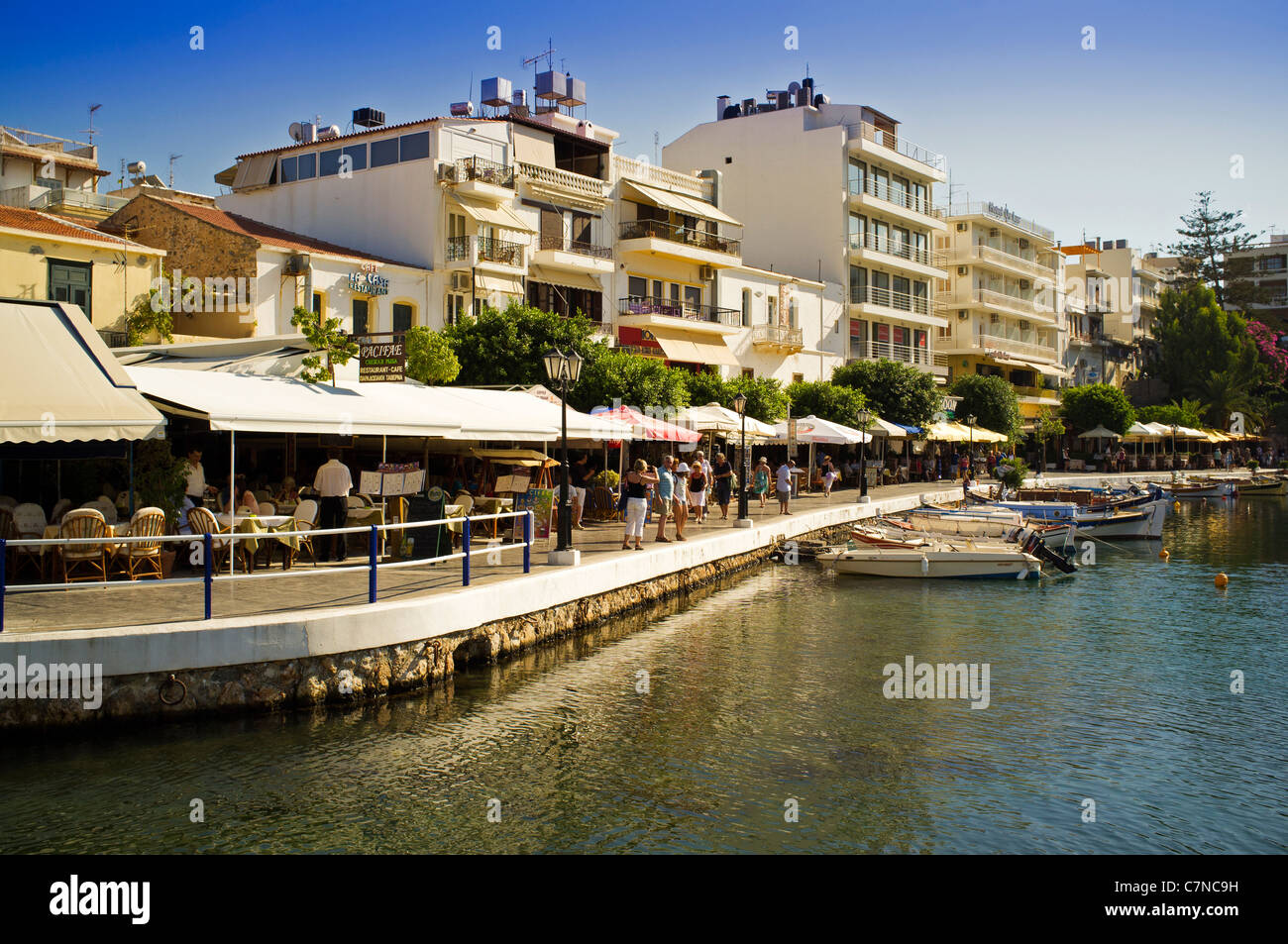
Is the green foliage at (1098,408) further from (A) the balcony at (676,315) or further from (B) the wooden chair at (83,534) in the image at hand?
(B) the wooden chair at (83,534)

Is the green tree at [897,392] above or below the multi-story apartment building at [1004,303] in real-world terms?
below

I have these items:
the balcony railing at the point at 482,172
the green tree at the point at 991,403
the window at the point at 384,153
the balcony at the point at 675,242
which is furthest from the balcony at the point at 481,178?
the green tree at the point at 991,403

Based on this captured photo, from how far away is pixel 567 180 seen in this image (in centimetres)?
3631

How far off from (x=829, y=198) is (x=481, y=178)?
2422 cm

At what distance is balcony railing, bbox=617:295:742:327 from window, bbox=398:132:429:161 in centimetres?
931

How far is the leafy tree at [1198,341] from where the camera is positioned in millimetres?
74688

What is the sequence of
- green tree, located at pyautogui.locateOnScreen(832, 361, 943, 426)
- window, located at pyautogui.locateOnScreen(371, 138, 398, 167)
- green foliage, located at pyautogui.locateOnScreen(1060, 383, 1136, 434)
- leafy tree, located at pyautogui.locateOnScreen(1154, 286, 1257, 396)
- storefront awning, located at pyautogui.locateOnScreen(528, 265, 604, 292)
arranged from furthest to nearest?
1. leafy tree, located at pyautogui.locateOnScreen(1154, 286, 1257, 396)
2. green foliage, located at pyautogui.locateOnScreen(1060, 383, 1136, 434)
3. green tree, located at pyautogui.locateOnScreen(832, 361, 943, 426)
4. storefront awning, located at pyautogui.locateOnScreen(528, 265, 604, 292)
5. window, located at pyautogui.locateOnScreen(371, 138, 398, 167)

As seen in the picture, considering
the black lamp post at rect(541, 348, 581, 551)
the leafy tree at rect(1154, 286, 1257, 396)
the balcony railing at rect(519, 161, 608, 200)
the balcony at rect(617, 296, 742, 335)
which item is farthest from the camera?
the leafy tree at rect(1154, 286, 1257, 396)

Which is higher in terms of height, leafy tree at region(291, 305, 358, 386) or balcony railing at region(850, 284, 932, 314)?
balcony railing at region(850, 284, 932, 314)

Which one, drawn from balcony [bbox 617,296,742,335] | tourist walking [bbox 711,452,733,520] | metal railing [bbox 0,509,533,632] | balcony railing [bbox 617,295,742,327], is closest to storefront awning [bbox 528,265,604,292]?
balcony railing [bbox 617,295,742,327]

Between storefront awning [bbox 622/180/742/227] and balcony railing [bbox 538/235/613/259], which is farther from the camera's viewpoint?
storefront awning [bbox 622/180/742/227]

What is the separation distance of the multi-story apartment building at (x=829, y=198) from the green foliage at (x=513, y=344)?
23669 millimetres

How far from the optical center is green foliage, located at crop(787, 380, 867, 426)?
40.0m

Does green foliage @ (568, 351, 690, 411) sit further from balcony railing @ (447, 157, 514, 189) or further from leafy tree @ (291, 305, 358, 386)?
leafy tree @ (291, 305, 358, 386)
